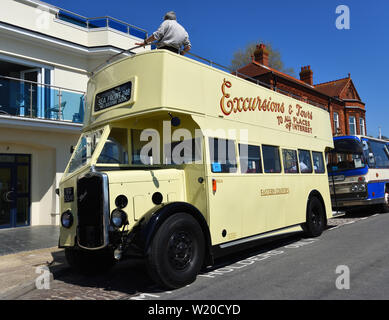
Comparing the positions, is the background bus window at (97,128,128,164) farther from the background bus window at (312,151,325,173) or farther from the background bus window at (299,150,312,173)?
the background bus window at (312,151,325,173)

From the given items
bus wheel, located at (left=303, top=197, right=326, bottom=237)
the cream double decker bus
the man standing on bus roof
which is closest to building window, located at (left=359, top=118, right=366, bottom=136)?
bus wheel, located at (left=303, top=197, right=326, bottom=237)

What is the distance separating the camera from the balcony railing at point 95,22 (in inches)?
544

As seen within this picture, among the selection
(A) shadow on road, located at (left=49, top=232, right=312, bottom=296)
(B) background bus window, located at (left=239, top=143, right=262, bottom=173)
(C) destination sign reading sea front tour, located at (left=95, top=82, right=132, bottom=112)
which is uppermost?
(C) destination sign reading sea front tour, located at (left=95, top=82, right=132, bottom=112)

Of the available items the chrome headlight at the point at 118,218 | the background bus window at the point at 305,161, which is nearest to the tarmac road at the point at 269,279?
the chrome headlight at the point at 118,218

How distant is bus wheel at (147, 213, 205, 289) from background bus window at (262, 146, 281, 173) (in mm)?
2518

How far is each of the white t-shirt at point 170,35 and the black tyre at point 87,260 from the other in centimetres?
365

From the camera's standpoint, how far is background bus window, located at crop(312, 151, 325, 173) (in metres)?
9.02

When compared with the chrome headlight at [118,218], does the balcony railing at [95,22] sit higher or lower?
higher

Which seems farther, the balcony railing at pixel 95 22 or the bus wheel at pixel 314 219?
the balcony railing at pixel 95 22

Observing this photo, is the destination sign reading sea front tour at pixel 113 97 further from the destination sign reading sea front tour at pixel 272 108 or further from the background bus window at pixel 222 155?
the destination sign reading sea front tour at pixel 272 108

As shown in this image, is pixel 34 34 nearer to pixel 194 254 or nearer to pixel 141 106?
pixel 141 106

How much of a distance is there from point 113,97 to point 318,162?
5899 mm

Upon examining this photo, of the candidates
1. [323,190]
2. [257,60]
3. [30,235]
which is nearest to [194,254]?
[323,190]
